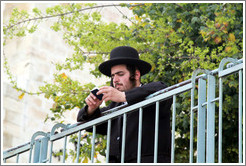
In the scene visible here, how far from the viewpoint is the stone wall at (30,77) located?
11133 mm

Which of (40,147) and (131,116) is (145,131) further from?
(40,147)

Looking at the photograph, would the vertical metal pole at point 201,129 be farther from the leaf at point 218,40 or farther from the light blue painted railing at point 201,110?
the leaf at point 218,40

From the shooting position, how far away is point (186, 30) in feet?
25.3

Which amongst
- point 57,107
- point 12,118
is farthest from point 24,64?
point 57,107

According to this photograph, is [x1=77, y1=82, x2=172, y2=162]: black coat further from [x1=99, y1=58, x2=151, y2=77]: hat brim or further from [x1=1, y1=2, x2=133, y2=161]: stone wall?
[x1=1, y1=2, x2=133, y2=161]: stone wall

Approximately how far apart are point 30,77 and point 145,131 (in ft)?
22.9

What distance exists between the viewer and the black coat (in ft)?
14.9

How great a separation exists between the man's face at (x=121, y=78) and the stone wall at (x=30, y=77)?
562cm

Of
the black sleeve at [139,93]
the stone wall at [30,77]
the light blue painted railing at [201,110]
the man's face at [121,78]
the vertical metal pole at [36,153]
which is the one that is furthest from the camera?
the stone wall at [30,77]

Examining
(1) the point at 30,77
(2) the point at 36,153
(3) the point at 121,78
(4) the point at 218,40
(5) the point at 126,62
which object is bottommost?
(2) the point at 36,153

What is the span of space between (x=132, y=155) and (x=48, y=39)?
743 centimetres

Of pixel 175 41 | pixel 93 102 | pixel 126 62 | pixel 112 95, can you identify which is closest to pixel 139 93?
pixel 112 95

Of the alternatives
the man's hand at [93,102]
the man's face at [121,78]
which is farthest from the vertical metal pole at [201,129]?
the man's face at [121,78]

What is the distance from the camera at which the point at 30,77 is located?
448 inches
